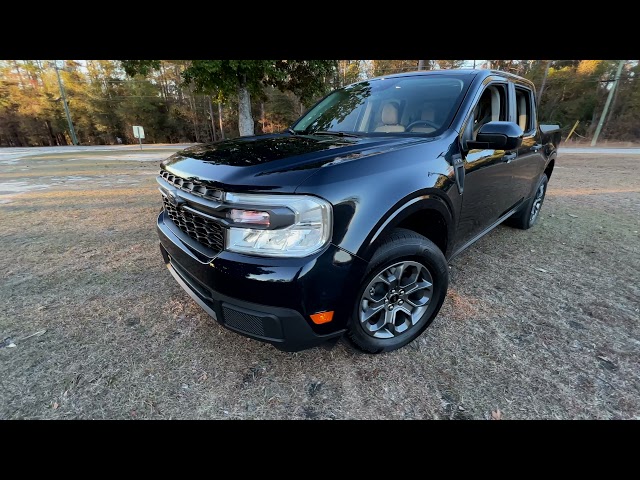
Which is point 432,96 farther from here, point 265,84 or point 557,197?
point 265,84

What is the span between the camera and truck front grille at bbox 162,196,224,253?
1.65m

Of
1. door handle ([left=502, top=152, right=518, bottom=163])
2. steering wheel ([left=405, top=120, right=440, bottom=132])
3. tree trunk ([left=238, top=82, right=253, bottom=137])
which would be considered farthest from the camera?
tree trunk ([left=238, top=82, right=253, bottom=137])

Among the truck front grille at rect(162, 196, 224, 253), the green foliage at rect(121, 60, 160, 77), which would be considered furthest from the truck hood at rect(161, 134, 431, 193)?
the green foliage at rect(121, 60, 160, 77)

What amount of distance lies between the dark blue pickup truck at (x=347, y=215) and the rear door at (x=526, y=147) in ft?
1.81

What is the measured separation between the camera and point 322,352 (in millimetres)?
2137

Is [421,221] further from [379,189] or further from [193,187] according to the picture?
[193,187]

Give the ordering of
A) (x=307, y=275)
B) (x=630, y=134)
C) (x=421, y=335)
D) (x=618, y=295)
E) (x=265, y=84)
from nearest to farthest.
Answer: (x=307, y=275), (x=421, y=335), (x=618, y=295), (x=265, y=84), (x=630, y=134)

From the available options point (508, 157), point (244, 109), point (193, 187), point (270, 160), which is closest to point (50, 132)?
point (244, 109)

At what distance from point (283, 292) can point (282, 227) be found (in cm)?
31

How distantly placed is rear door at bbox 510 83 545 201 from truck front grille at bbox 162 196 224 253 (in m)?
2.84

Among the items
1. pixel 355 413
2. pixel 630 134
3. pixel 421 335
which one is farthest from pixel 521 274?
pixel 630 134

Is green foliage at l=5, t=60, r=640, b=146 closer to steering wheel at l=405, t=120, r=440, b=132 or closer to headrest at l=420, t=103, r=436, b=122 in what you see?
headrest at l=420, t=103, r=436, b=122
